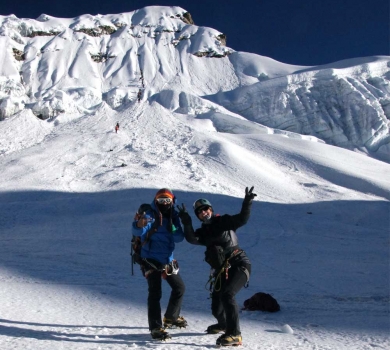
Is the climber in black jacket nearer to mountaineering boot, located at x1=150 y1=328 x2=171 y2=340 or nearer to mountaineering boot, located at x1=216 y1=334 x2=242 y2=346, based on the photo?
mountaineering boot, located at x1=216 y1=334 x2=242 y2=346

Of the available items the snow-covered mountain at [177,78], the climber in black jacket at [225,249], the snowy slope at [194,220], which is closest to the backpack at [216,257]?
the climber in black jacket at [225,249]

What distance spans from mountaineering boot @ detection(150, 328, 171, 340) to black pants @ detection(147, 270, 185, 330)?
5 cm

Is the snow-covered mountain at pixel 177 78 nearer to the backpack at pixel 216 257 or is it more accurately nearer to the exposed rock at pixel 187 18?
the exposed rock at pixel 187 18

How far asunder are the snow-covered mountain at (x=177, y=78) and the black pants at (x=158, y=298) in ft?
126

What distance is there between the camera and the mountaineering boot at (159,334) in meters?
4.63

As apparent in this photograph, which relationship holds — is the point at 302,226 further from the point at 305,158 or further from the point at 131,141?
the point at 131,141

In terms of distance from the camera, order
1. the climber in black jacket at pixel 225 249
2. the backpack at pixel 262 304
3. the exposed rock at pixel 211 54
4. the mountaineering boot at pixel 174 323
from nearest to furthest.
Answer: the climber in black jacket at pixel 225 249 → the mountaineering boot at pixel 174 323 → the backpack at pixel 262 304 → the exposed rock at pixel 211 54

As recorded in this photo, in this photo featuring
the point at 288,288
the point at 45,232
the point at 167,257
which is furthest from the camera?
the point at 45,232

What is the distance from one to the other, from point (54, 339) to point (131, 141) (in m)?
27.1

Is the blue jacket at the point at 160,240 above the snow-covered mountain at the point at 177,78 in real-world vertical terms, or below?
below

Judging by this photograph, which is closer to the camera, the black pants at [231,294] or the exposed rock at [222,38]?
the black pants at [231,294]

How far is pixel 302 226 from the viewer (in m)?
16.8

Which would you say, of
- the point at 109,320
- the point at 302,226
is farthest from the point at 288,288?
the point at 302,226

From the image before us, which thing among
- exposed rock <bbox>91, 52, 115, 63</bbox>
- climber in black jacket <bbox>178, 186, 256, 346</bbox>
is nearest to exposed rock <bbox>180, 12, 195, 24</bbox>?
exposed rock <bbox>91, 52, 115, 63</bbox>
